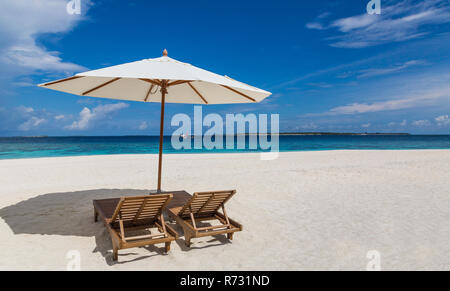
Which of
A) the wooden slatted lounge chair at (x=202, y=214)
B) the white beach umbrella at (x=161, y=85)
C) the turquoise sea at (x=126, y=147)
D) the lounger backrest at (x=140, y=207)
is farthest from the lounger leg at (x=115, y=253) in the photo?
the turquoise sea at (x=126, y=147)

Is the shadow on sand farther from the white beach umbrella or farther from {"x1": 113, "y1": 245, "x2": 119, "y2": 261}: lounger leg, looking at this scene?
the white beach umbrella

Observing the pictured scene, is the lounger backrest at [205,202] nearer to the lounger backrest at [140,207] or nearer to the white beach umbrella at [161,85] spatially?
the lounger backrest at [140,207]

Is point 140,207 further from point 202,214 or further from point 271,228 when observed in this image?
point 271,228

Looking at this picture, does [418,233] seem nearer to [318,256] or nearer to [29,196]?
[318,256]

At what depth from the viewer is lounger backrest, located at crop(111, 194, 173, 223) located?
3416 mm

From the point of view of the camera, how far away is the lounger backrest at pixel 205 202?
3886 millimetres

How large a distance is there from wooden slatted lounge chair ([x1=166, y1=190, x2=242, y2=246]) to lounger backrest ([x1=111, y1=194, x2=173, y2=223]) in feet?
1.37

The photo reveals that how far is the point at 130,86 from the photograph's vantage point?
5648 mm

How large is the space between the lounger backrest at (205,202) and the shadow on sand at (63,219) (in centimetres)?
47

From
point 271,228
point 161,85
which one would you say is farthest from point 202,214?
point 161,85

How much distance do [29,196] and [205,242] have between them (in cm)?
507

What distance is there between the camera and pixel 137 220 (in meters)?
3.78
